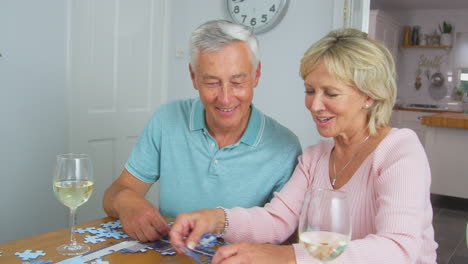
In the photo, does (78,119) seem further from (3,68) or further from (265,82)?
(265,82)

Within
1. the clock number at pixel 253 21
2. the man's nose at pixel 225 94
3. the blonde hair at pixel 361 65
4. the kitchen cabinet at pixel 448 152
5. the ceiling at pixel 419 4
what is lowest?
the kitchen cabinet at pixel 448 152

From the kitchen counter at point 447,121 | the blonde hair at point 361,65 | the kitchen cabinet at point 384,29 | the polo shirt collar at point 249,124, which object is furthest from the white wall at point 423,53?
the blonde hair at point 361,65

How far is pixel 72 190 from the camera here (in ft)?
4.67

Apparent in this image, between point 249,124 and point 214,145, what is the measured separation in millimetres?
170

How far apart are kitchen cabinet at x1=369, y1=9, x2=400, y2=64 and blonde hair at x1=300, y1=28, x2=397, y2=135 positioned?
264 inches

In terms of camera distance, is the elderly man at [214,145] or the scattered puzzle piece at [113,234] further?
the elderly man at [214,145]

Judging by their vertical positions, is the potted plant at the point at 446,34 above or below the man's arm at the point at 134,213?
above

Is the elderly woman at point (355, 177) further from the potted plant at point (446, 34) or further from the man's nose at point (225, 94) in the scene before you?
the potted plant at point (446, 34)

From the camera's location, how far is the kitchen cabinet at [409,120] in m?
8.73

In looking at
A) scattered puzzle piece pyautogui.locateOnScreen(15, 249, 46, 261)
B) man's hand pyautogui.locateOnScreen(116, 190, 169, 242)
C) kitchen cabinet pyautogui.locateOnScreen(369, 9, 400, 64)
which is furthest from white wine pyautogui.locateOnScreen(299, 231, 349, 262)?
kitchen cabinet pyautogui.locateOnScreen(369, 9, 400, 64)

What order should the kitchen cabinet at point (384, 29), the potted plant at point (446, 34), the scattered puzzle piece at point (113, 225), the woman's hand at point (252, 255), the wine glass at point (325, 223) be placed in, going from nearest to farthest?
the wine glass at point (325, 223), the woman's hand at point (252, 255), the scattered puzzle piece at point (113, 225), the kitchen cabinet at point (384, 29), the potted plant at point (446, 34)

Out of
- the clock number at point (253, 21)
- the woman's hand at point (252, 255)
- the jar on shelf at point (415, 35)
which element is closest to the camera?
the woman's hand at point (252, 255)

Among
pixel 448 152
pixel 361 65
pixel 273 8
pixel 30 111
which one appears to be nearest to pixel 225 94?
pixel 361 65

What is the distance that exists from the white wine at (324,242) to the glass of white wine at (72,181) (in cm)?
72
